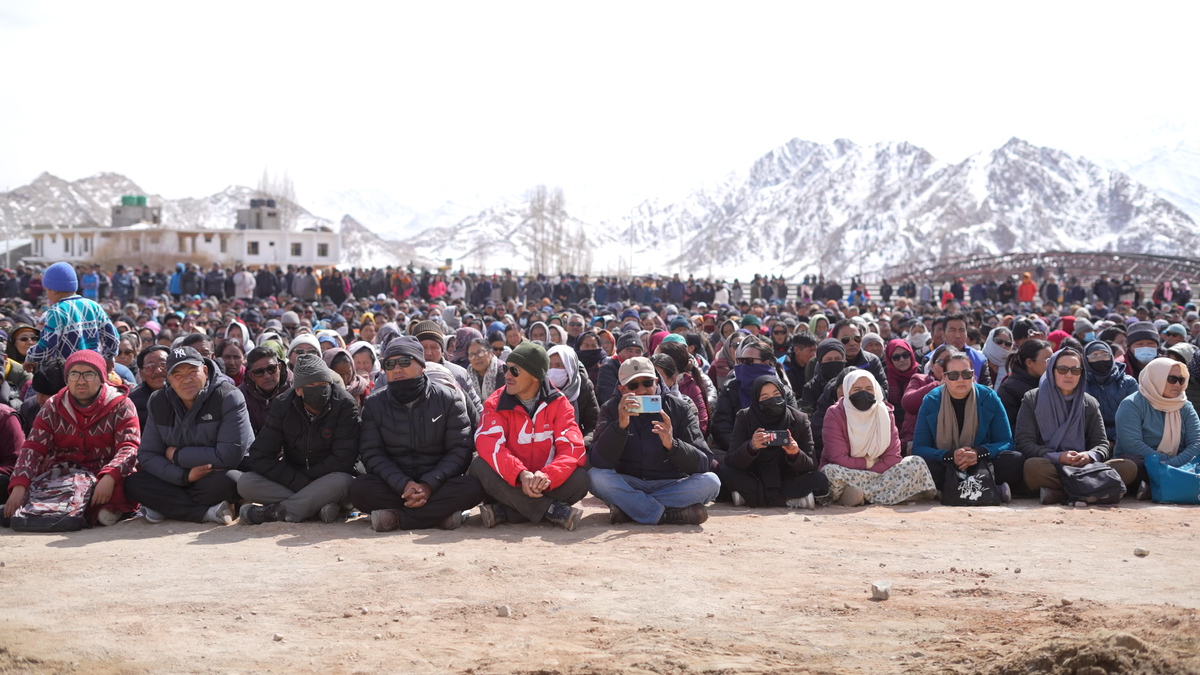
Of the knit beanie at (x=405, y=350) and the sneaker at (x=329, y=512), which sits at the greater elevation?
the knit beanie at (x=405, y=350)

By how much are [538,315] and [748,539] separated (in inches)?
470

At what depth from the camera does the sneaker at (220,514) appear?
679 centimetres

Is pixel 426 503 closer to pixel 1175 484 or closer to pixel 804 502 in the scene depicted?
pixel 804 502

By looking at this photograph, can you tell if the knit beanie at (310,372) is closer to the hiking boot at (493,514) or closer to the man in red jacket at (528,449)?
the man in red jacket at (528,449)

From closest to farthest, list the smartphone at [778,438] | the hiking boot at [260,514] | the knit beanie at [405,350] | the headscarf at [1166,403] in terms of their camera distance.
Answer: the hiking boot at [260,514] < the knit beanie at [405,350] < the smartphone at [778,438] < the headscarf at [1166,403]

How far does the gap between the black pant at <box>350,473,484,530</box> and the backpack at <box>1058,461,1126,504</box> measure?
13.1 feet

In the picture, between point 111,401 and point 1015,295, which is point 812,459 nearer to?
point 111,401

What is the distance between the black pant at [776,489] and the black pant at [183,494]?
3.24 metres

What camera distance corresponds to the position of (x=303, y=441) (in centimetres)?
691

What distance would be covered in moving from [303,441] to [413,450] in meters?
0.69

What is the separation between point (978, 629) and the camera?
4520 millimetres

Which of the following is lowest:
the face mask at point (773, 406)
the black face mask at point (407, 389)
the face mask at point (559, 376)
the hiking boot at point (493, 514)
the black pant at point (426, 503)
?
the hiking boot at point (493, 514)

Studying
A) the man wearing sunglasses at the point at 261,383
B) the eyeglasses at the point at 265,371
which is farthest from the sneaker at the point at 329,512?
the eyeglasses at the point at 265,371

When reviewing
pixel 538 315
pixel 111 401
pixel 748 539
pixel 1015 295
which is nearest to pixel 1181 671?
pixel 748 539
